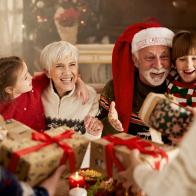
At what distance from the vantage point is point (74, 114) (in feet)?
5.77

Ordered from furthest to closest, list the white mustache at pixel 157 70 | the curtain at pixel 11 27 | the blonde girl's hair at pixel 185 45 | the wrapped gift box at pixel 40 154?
the curtain at pixel 11 27
the white mustache at pixel 157 70
the blonde girl's hair at pixel 185 45
the wrapped gift box at pixel 40 154

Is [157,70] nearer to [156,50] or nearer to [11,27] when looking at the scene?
[156,50]

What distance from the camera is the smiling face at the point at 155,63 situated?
166 cm

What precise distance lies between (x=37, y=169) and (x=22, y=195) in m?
0.08

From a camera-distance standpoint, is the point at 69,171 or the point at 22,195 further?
the point at 69,171

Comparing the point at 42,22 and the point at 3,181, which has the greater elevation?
the point at 42,22

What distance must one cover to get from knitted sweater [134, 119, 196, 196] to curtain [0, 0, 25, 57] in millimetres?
1877

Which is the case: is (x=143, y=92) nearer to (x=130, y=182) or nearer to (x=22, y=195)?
(x=130, y=182)

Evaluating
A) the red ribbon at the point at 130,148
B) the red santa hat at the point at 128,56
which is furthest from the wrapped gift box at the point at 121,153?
the red santa hat at the point at 128,56

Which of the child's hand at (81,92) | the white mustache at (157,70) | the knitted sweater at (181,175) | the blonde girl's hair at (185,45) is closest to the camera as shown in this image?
the knitted sweater at (181,175)

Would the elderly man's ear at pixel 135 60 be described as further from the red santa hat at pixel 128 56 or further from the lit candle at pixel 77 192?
the lit candle at pixel 77 192

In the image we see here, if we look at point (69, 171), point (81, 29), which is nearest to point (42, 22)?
point (81, 29)

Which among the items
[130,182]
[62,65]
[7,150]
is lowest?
[130,182]

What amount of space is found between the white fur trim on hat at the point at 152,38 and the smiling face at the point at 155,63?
20mm
